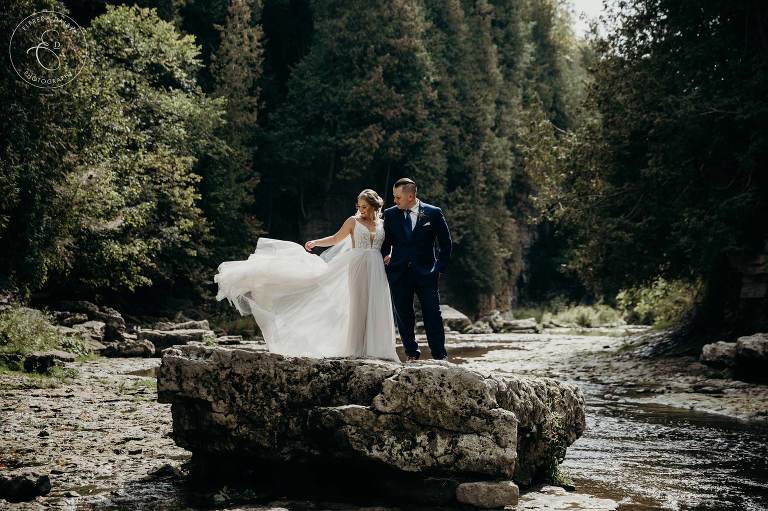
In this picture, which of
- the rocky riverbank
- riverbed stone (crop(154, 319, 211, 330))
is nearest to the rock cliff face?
the rocky riverbank

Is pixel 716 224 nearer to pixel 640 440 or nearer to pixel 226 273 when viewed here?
pixel 640 440

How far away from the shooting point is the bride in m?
10.0

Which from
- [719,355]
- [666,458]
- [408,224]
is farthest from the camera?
[719,355]

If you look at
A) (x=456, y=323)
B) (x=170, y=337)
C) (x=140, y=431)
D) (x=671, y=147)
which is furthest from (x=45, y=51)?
(x=456, y=323)

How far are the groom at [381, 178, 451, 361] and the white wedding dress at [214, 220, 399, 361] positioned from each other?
0.31m

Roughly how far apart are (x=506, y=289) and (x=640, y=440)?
48882 mm

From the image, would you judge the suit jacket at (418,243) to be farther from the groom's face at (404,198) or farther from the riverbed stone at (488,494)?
the riverbed stone at (488,494)

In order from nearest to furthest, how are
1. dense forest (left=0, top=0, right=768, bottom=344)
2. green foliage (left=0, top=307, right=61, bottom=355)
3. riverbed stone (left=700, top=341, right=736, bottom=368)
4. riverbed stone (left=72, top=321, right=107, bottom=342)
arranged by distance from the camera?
green foliage (left=0, top=307, right=61, bottom=355)
riverbed stone (left=700, top=341, right=736, bottom=368)
dense forest (left=0, top=0, right=768, bottom=344)
riverbed stone (left=72, top=321, right=107, bottom=342)

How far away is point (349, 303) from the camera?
1032 centimetres

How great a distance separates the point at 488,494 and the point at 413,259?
3.48 metres

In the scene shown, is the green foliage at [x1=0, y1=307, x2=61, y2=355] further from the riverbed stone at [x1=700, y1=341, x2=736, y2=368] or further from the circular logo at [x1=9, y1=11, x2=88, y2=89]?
the riverbed stone at [x1=700, y1=341, x2=736, y2=368]

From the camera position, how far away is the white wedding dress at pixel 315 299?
10031mm

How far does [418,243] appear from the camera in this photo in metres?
10.7

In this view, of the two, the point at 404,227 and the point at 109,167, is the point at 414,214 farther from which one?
the point at 109,167
